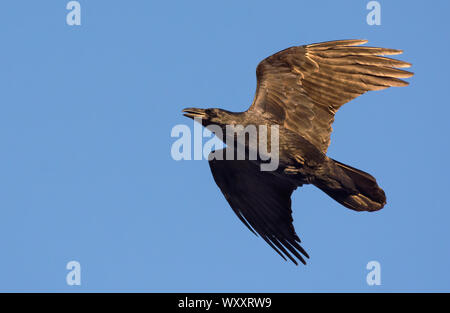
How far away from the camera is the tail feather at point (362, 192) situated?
1220cm

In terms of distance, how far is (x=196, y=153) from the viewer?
43.4 feet

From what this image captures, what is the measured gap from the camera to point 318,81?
41.0 ft

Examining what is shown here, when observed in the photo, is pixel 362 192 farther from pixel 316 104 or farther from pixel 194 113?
pixel 194 113

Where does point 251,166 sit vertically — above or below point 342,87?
below

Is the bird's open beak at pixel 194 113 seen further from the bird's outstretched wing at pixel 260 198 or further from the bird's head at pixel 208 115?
the bird's outstretched wing at pixel 260 198

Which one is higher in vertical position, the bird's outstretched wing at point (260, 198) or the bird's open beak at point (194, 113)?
Answer: the bird's open beak at point (194, 113)

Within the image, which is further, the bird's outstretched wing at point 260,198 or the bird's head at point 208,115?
the bird's outstretched wing at point 260,198

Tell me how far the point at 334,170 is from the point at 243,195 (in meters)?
1.90

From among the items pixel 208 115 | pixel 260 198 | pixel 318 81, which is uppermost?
pixel 318 81

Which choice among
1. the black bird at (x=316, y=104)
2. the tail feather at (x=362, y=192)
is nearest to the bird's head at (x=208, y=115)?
the black bird at (x=316, y=104)

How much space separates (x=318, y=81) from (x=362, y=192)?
1.73m

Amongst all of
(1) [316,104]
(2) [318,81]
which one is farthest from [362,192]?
(2) [318,81]
